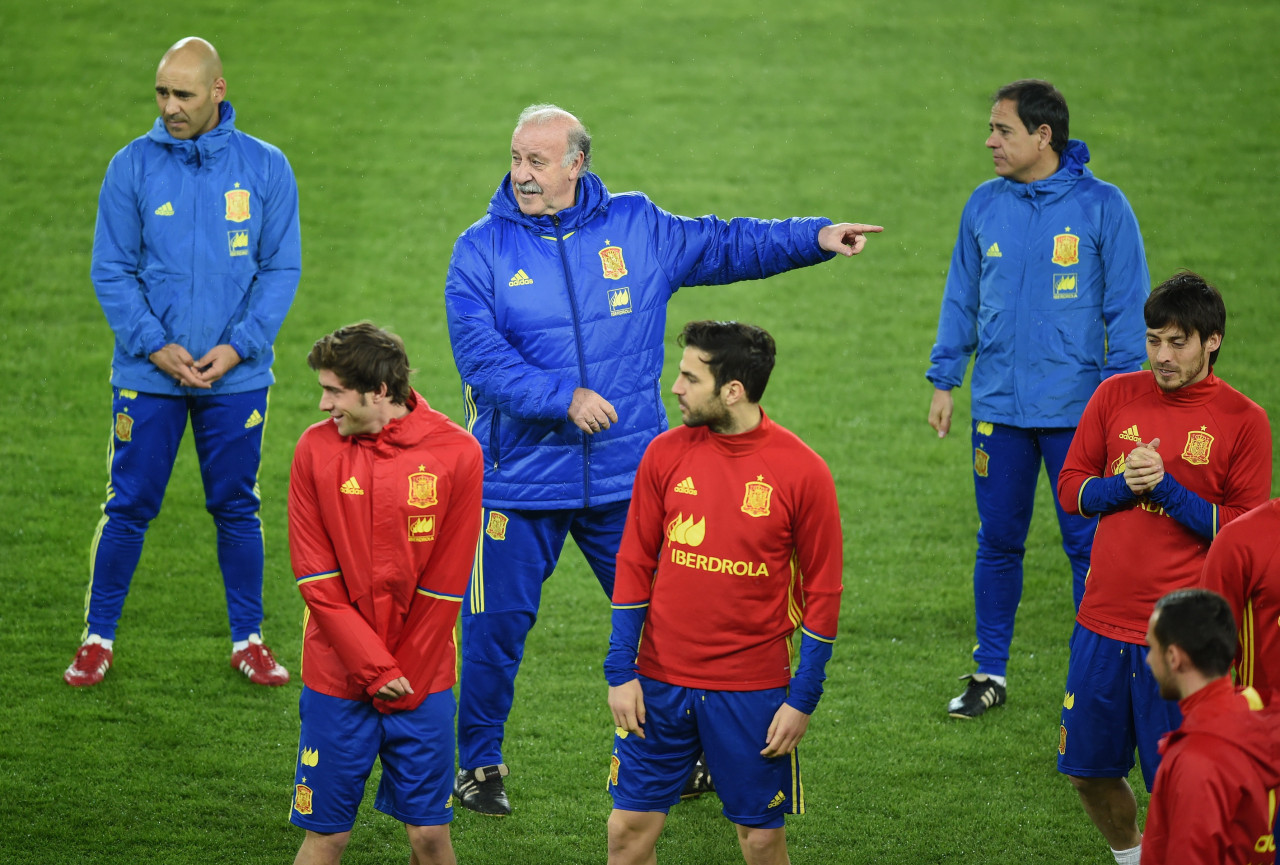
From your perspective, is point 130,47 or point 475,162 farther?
point 130,47

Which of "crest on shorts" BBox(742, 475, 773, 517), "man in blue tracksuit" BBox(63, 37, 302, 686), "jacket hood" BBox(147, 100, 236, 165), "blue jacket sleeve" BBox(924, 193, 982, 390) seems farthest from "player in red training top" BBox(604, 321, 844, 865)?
"jacket hood" BBox(147, 100, 236, 165)

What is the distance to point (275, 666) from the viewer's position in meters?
5.88

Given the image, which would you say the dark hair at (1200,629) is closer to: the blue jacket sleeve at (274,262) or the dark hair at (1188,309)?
the dark hair at (1188,309)

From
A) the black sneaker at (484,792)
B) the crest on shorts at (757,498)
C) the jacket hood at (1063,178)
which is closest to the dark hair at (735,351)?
the crest on shorts at (757,498)

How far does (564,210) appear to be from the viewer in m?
4.75

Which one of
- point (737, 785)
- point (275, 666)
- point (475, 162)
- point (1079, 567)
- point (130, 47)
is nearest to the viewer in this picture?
point (737, 785)

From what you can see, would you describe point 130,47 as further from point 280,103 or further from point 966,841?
point 966,841

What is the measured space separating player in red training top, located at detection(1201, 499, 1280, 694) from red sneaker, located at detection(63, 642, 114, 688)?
14.4 ft

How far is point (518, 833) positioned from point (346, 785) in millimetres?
1286

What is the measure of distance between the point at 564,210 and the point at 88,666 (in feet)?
9.37

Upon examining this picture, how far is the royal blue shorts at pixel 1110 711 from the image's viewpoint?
3926mm

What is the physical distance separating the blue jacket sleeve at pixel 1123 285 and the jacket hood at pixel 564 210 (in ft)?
6.74

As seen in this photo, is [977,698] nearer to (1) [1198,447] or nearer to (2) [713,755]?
(1) [1198,447]

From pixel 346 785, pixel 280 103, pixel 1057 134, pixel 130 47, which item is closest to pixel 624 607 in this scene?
pixel 346 785
